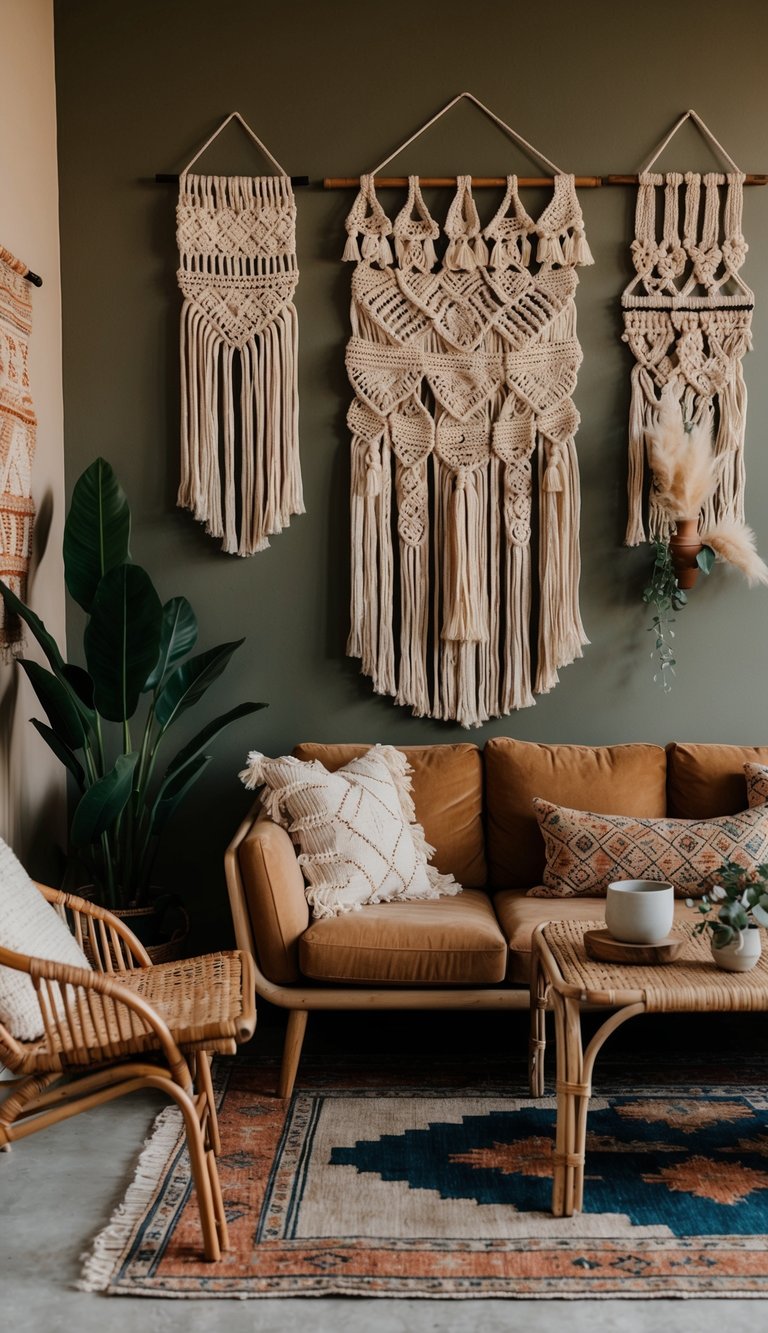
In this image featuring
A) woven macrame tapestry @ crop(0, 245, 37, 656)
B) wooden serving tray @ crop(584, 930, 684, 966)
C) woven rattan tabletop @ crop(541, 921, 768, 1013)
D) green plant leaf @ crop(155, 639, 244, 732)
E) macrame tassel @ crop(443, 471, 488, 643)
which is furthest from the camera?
macrame tassel @ crop(443, 471, 488, 643)

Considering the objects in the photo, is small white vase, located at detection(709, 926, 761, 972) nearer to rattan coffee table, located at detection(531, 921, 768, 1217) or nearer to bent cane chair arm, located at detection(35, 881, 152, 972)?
rattan coffee table, located at detection(531, 921, 768, 1217)

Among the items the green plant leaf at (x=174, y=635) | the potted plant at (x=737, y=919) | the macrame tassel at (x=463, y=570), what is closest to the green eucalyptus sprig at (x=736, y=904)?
the potted plant at (x=737, y=919)

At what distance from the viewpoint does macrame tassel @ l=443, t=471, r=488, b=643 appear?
3352 mm

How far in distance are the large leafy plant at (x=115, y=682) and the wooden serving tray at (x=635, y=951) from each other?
3.94 feet

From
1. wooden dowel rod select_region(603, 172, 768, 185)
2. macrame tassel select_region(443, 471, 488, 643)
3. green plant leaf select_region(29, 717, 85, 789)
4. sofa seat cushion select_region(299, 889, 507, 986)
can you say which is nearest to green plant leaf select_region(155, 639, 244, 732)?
green plant leaf select_region(29, 717, 85, 789)

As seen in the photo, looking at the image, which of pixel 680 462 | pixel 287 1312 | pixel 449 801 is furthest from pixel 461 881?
pixel 287 1312

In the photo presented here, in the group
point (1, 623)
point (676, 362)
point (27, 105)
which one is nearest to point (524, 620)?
point (676, 362)

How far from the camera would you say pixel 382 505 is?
3.39m

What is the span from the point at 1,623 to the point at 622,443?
1815 millimetres

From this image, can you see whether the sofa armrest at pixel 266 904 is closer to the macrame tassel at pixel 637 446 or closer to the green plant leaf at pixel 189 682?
the green plant leaf at pixel 189 682

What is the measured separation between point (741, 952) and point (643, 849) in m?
0.75

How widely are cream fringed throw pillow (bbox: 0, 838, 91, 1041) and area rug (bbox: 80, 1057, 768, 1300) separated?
1.41 feet

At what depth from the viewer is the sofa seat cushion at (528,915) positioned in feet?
8.84

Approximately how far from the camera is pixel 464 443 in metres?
3.38
